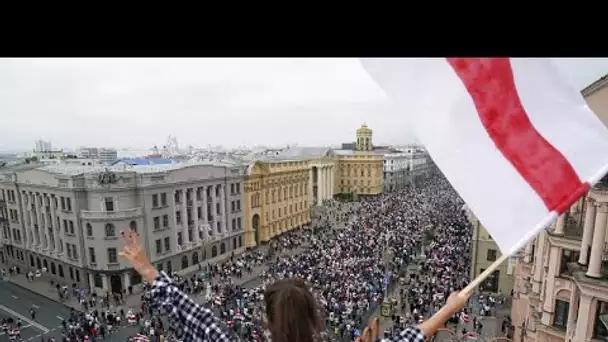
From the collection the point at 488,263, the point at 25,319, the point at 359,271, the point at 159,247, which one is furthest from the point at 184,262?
the point at 488,263

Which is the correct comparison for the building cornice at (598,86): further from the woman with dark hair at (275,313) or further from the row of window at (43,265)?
the row of window at (43,265)

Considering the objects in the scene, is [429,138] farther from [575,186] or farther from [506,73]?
[575,186]

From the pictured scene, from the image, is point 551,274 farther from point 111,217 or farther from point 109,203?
point 109,203

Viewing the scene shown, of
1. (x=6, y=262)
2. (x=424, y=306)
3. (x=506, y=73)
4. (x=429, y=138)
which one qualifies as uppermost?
(x=506, y=73)

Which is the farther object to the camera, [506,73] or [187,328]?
[506,73]

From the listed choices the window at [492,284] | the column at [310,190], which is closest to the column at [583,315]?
the window at [492,284]

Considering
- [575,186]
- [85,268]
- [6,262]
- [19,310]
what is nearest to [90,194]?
[85,268]

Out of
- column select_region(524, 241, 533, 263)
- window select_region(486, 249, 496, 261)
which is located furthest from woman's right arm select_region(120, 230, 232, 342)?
window select_region(486, 249, 496, 261)

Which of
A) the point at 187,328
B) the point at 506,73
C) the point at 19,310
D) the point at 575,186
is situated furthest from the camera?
the point at 19,310
